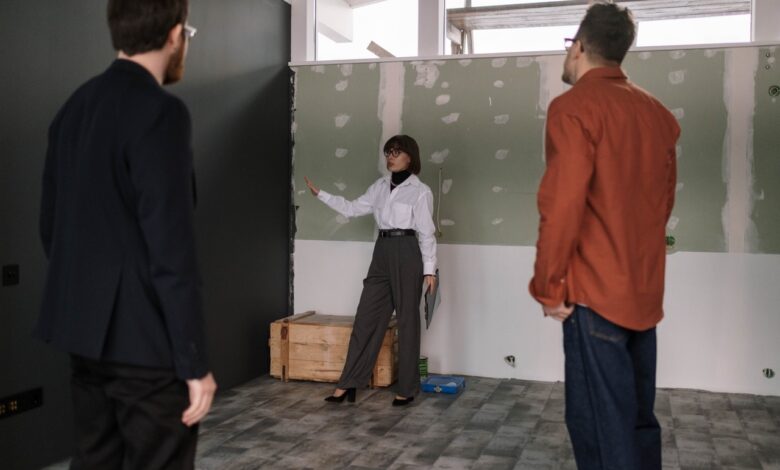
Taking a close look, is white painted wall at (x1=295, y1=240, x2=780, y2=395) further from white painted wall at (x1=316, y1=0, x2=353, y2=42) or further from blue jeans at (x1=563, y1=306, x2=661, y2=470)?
blue jeans at (x1=563, y1=306, x2=661, y2=470)

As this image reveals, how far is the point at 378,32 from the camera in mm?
5594

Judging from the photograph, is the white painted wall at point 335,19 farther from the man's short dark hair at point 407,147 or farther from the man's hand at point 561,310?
the man's hand at point 561,310

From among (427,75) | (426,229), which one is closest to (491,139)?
(427,75)

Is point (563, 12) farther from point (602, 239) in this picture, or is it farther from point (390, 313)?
point (602, 239)

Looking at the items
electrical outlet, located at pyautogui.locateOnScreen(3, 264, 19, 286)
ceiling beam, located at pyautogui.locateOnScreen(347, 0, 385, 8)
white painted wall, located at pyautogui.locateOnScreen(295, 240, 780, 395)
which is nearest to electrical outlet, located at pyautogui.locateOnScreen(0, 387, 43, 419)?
electrical outlet, located at pyautogui.locateOnScreen(3, 264, 19, 286)

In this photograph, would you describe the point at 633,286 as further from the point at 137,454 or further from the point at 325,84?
the point at 325,84

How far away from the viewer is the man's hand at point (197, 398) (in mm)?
1566

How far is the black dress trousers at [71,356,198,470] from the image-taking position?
1.56 meters

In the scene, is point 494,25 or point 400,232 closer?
point 400,232

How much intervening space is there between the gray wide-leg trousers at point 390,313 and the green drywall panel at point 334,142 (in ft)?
2.93

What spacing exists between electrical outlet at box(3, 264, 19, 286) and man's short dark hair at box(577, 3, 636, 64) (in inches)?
91.6

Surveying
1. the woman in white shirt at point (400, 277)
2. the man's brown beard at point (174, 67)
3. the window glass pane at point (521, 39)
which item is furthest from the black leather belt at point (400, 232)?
the man's brown beard at point (174, 67)

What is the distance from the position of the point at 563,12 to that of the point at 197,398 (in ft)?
14.2

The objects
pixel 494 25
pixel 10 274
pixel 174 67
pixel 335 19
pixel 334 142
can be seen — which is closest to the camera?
pixel 174 67
